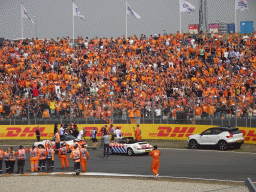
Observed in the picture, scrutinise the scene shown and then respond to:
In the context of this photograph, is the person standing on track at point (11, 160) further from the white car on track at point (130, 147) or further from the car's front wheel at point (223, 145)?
the car's front wheel at point (223, 145)

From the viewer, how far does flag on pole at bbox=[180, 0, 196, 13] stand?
49.1m

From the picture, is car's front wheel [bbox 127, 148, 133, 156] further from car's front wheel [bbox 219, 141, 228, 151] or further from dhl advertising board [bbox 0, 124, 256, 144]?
dhl advertising board [bbox 0, 124, 256, 144]

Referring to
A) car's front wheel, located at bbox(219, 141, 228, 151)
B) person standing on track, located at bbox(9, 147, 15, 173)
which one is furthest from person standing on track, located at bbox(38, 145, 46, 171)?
car's front wheel, located at bbox(219, 141, 228, 151)

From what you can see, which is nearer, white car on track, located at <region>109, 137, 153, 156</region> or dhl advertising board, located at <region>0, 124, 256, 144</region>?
white car on track, located at <region>109, 137, 153, 156</region>

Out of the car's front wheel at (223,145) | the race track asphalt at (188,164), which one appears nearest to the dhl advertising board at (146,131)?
the car's front wheel at (223,145)

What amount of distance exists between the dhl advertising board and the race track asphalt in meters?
3.91

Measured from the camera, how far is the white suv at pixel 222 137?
28719 mm

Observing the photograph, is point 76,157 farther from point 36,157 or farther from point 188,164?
point 188,164

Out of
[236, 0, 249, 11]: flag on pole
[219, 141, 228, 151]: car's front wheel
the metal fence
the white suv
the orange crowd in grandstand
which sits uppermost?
[236, 0, 249, 11]: flag on pole

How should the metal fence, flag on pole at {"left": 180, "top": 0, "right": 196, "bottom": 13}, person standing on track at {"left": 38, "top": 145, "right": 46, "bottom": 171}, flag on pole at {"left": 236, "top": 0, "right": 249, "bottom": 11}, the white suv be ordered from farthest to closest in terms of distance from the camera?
flag on pole at {"left": 180, "top": 0, "right": 196, "bottom": 13}, flag on pole at {"left": 236, "top": 0, "right": 249, "bottom": 11}, the metal fence, the white suv, person standing on track at {"left": 38, "top": 145, "right": 46, "bottom": 171}

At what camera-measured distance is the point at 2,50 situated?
48531mm

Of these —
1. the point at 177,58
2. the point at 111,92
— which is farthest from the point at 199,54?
the point at 111,92

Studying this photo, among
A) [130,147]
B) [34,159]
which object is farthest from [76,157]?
[130,147]

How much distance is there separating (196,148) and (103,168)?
30.6ft
